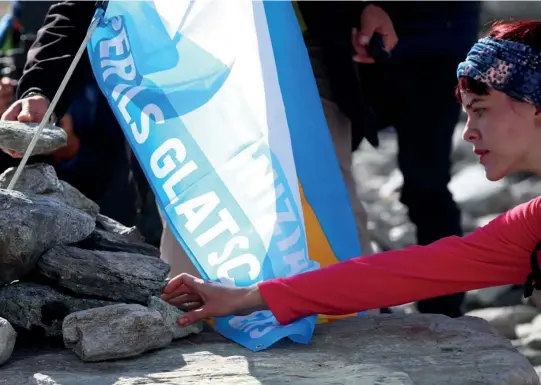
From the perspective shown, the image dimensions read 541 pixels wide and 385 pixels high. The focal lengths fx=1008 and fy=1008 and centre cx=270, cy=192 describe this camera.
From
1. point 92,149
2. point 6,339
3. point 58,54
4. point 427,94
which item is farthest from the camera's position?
point 92,149

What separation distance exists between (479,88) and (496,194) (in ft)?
16.1

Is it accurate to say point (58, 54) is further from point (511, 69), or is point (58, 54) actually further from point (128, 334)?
point (511, 69)

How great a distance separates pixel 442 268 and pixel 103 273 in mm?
1017

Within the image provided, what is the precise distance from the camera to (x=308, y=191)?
136 inches

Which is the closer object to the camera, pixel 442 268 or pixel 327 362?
pixel 327 362

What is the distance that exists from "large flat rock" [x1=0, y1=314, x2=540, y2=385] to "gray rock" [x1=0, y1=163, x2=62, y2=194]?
565mm

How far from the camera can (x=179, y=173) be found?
325 centimetres

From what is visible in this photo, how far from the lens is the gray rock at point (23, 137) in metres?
3.16

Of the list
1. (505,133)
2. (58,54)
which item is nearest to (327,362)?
(505,133)

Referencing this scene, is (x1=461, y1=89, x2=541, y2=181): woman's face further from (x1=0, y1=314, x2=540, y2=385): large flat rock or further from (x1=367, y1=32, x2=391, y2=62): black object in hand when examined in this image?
(x1=367, y1=32, x2=391, y2=62): black object in hand

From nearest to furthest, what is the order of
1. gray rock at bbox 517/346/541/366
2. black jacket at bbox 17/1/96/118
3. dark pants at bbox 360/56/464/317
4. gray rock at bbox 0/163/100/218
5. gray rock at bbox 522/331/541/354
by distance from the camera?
gray rock at bbox 0/163/100/218
black jacket at bbox 17/1/96/118
dark pants at bbox 360/56/464/317
gray rock at bbox 517/346/541/366
gray rock at bbox 522/331/541/354

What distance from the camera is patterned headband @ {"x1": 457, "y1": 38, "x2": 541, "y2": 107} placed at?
9.29 ft

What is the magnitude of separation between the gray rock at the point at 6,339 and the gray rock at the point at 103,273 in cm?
25

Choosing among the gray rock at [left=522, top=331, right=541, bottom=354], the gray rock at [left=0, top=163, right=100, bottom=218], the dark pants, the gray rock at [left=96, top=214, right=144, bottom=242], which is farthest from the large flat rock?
the gray rock at [left=522, top=331, right=541, bottom=354]
